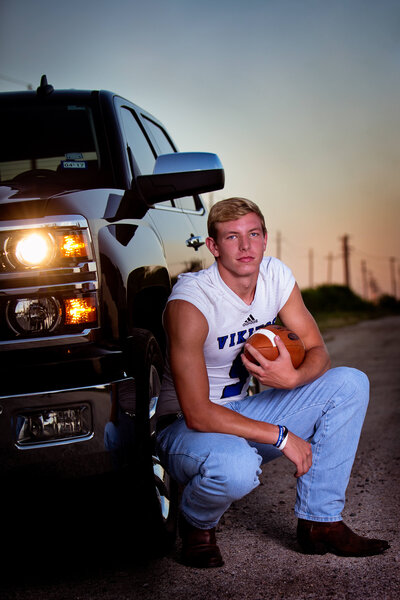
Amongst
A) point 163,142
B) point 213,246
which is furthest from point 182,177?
point 163,142

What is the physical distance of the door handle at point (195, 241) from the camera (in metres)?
4.43

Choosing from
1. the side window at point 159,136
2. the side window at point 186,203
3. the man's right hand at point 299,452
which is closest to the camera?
the man's right hand at point 299,452

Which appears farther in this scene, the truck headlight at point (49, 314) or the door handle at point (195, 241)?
the door handle at point (195, 241)

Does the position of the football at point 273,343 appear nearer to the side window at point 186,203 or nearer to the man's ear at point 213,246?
the man's ear at point 213,246

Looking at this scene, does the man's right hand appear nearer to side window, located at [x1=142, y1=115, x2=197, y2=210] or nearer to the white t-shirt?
the white t-shirt

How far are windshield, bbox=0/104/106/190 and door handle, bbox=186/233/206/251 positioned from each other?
87cm

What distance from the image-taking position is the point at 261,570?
10.4 feet

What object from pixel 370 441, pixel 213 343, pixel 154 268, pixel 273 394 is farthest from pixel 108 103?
pixel 370 441

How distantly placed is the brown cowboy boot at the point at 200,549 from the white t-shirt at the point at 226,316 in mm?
596

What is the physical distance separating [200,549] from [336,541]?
60 centimetres

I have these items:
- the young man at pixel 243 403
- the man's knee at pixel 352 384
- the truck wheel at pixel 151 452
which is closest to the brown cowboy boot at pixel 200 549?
the young man at pixel 243 403

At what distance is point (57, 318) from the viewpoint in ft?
9.23

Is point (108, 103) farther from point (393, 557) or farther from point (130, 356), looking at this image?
point (393, 557)

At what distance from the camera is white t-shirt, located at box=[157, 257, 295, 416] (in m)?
3.51
